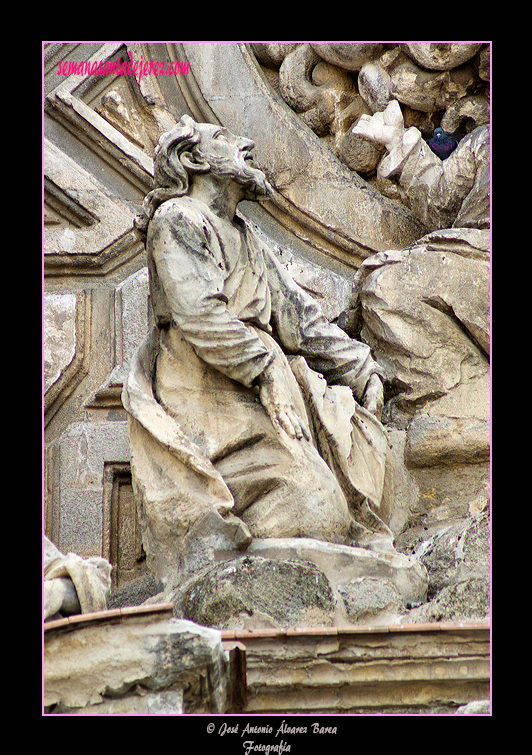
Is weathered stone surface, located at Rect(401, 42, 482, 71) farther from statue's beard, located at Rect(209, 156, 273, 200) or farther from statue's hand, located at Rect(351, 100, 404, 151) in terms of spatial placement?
statue's beard, located at Rect(209, 156, 273, 200)

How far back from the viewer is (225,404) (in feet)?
15.2

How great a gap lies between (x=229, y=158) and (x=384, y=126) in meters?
1.73

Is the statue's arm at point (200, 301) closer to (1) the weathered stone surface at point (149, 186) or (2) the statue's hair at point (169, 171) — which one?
(2) the statue's hair at point (169, 171)

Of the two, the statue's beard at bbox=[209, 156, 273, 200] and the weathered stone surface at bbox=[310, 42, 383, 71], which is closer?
the statue's beard at bbox=[209, 156, 273, 200]

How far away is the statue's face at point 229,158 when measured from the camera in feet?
16.0

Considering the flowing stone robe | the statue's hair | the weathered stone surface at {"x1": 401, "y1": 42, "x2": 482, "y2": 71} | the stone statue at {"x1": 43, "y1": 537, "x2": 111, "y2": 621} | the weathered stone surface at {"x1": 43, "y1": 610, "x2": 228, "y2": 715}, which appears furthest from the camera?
the weathered stone surface at {"x1": 401, "y1": 42, "x2": 482, "y2": 71}

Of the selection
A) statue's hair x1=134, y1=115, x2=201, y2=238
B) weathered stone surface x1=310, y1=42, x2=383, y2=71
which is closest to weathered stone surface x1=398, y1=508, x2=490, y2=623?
statue's hair x1=134, y1=115, x2=201, y2=238

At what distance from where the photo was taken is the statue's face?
4.88m

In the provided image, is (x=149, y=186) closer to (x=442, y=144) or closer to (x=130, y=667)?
(x=442, y=144)

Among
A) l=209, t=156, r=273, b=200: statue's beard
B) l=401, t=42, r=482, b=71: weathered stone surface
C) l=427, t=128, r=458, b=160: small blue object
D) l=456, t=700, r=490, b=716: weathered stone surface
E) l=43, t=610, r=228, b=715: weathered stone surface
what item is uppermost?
l=401, t=42, r=482, b=71: weathered stone surface

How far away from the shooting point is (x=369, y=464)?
15.8ft

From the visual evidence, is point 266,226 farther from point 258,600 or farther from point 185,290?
point 258,600

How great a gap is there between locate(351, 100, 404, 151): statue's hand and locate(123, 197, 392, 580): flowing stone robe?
1687 millimetres

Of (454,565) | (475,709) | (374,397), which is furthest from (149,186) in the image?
(475,709)
